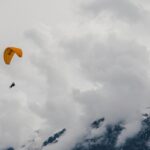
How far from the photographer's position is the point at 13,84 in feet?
502

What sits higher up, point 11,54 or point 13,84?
point 11,54

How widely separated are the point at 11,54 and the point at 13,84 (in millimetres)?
10545

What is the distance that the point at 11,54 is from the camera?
6191 inches
